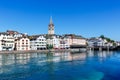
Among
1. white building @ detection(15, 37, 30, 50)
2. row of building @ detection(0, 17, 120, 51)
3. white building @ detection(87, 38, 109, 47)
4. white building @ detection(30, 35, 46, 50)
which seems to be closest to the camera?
row of building @ detection(0, 17, 120, 51)

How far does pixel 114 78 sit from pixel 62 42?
75581mm

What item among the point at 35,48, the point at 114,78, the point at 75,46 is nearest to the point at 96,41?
the point at 75,46

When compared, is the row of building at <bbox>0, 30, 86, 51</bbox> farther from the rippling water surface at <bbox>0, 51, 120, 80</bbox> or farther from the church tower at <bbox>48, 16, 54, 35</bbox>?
the rippling water surface at <bbox>0, 51, 120, 80</bbox>

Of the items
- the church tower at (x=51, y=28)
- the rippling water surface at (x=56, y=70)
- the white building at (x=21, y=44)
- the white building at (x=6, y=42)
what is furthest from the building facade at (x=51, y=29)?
the rippling water surface at (x=56, y=70)

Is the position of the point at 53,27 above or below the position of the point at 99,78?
above

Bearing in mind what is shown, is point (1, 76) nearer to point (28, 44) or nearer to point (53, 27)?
point (28, 44)

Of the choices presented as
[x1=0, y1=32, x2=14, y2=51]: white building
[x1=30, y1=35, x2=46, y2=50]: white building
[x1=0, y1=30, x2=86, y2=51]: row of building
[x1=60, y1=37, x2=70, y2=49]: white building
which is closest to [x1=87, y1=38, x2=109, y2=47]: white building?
[x1=0, y1=30, x2=86, y2=51]: row of building

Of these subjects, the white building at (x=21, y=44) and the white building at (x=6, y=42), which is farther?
the white building at (x=21, y=44)

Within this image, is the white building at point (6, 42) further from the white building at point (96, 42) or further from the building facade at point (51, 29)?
the white building at point (96, 42)

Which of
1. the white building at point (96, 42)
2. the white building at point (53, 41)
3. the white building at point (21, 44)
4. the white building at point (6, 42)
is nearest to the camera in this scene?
the white building at point (6, 42)

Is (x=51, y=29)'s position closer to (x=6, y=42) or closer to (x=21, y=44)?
(x=21, y=44)

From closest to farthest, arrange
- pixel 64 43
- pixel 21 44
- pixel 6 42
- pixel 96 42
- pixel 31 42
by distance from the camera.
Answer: pixel 6 42 < pixel 21 44 < pixel 31 42 < pixel 64 43 < pixel 96 42

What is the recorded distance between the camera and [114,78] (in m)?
27.0

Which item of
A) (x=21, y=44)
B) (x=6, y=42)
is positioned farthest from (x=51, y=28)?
(x=6, y=42)
